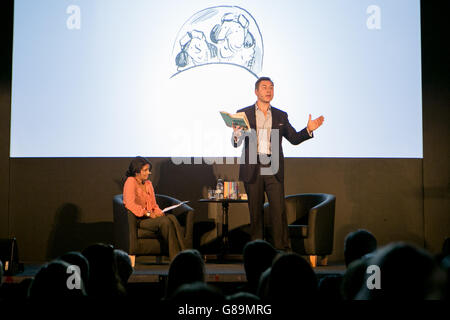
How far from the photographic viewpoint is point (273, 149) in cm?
462

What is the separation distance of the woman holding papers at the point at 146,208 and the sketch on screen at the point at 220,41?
1329 millimetres

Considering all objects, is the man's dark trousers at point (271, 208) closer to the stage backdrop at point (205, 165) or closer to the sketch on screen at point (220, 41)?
the stage backdrop at point (205, 165)

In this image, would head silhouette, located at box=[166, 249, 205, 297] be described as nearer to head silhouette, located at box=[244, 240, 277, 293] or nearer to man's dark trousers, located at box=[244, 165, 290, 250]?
head silhouette, located at box=[244, 240, 277, 293]

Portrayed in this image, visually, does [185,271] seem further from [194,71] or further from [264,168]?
[194,71]

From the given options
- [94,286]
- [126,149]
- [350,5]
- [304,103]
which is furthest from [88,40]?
[94,286]

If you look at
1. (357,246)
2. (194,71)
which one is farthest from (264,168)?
(357,246)

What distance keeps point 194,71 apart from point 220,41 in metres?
0.43

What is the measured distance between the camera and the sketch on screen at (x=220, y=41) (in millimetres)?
5676

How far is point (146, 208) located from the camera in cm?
503

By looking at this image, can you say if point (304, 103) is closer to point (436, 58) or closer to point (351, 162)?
point (351, 162)

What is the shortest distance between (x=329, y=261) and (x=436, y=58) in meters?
2.59

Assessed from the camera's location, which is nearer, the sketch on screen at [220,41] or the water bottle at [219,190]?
the water bottle at [219,190]

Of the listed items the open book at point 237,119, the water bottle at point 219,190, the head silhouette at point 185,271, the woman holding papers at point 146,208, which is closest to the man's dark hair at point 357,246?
the head silhouette at point 185,271

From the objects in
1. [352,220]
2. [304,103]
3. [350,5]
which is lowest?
[352,220]
